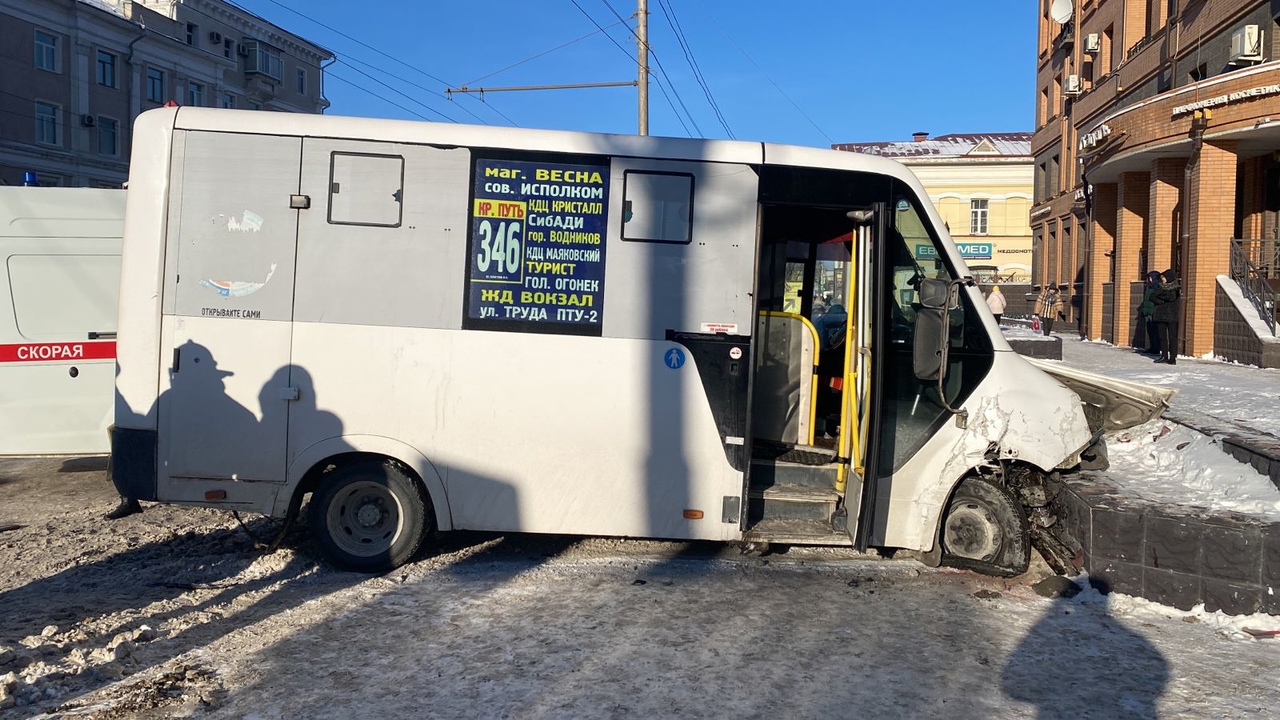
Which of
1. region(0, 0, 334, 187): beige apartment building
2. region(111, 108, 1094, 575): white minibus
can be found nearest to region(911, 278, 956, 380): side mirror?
region(111, 108, 1094, 575): white minibus

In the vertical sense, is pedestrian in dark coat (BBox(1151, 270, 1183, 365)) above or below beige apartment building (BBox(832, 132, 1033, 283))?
below

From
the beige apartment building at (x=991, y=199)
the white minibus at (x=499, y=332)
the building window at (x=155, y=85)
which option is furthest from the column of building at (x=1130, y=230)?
the building window at (x=155, y=85)

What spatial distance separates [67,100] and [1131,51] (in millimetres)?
46382

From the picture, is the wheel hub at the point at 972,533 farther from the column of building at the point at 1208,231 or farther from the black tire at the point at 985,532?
the column of building at the point at 1208,231

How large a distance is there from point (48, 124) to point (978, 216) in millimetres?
52902

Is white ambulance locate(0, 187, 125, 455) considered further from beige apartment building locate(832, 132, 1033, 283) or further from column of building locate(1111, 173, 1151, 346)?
beige apartment building locate(832, 132, 1033, 283)

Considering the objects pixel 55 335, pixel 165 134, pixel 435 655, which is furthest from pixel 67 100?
pixel 435 655

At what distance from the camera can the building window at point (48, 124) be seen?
45.6 m

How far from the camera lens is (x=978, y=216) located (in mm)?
62438

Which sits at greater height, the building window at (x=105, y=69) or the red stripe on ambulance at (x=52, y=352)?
the building window at (x=105, y=69)

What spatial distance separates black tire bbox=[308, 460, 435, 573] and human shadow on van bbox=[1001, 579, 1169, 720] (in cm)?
372

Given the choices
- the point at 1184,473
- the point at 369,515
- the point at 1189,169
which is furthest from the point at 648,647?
the point at 1189,169

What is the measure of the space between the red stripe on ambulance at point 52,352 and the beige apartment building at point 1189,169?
1644 cm

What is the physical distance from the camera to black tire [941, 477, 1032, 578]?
633 cm
